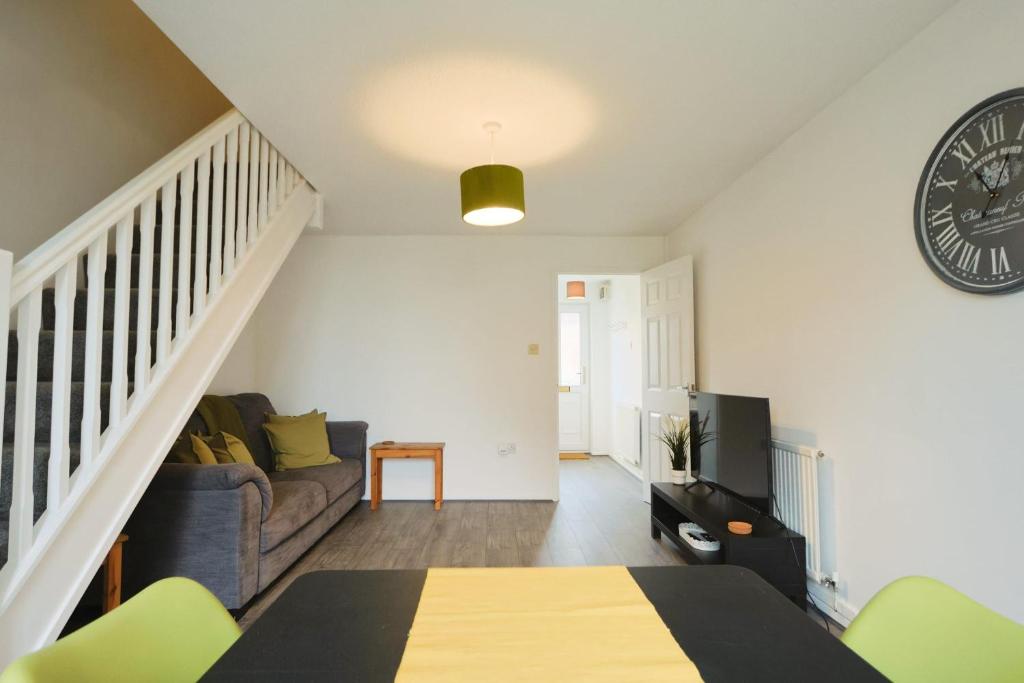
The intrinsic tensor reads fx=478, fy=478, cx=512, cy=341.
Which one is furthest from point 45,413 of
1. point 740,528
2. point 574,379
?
point 574,379

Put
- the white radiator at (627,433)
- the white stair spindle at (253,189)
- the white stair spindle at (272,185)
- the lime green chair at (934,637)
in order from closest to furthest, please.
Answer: the lime green chair at (934,637) < the white stair spindle at (253,189) < the white stair spindle at (272,185) < the white radiator at (627,433)

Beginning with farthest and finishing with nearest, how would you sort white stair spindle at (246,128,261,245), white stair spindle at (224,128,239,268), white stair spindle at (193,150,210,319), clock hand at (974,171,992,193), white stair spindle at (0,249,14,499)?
white stair spindle at (246,128,261,245) < white stair spindle at (224,128,239,268) < white stair spindle at (193,150,210,319) < clock hand at (974,171,992,193) < white stair spindle at (0,249,14,499)

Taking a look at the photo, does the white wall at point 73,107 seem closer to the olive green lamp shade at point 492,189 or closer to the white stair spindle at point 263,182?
the white stair spindle at point 263,182

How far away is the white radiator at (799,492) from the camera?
2.39 metres

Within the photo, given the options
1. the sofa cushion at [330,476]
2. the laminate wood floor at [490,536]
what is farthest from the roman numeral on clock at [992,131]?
the sofa cushion at [330,476]

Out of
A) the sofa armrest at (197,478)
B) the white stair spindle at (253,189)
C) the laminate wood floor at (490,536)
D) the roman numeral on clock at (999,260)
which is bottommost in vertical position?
the laminate wood floor at (490,536)

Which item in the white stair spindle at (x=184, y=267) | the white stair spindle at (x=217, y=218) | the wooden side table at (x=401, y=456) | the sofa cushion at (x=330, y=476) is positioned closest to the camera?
the white stair spindle at (x=184, y=267)

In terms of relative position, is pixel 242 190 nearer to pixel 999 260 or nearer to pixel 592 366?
pixel 999 260

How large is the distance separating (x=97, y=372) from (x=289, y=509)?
1.39 m

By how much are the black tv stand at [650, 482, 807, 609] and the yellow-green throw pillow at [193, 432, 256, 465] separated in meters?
2.64

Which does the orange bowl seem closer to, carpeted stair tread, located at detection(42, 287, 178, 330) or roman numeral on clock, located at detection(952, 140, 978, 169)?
roman numeral on clock, located at detection(952, 140, 978, 169)

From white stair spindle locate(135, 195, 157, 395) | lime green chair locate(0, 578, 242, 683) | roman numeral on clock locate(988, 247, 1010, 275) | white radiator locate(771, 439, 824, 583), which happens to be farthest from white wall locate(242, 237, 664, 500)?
lime green chair locate(0, 578, 242, 683)

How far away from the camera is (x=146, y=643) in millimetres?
833

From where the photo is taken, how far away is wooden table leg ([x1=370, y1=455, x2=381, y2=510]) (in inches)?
165
